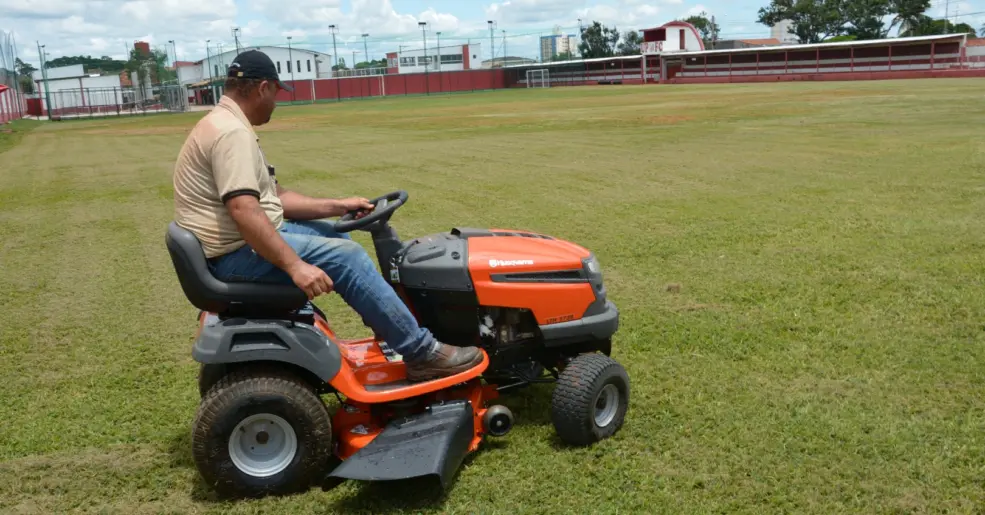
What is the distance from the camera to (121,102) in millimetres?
58219

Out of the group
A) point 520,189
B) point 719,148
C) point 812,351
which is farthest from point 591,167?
point 812,351

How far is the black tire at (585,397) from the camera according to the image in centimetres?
377

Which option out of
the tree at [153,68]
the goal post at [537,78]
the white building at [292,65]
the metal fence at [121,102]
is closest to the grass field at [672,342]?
the metal fence at [121,102]

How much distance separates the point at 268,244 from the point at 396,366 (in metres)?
0.88

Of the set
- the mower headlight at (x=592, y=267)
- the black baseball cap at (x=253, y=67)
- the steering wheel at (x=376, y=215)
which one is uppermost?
the black baseball cap at (x=253, y=67)

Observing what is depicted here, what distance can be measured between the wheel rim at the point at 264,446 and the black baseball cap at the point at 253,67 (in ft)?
4.51

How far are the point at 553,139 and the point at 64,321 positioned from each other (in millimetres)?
14210

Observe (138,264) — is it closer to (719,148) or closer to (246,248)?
(246,248)

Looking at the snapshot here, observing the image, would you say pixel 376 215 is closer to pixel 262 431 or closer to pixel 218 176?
pixel 218 176

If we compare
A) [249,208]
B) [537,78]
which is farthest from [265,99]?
[537,78]

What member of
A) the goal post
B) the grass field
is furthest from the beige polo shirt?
the goal post

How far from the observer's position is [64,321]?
621cm

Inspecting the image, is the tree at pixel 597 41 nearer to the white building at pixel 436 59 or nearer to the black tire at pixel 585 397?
the white building at pixel 436 59

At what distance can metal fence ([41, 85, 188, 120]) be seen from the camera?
55969 millimetres
